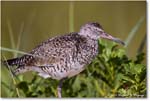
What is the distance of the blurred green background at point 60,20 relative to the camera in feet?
7.80

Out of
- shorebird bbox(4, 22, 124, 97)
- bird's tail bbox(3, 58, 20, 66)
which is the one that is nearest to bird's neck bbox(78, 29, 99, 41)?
shorebird bbox(4, 22, 124, 97)

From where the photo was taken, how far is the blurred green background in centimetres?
238

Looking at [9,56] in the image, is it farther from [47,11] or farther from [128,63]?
[128,63]

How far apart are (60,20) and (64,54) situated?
0.12 metres

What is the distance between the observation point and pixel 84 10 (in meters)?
2.38

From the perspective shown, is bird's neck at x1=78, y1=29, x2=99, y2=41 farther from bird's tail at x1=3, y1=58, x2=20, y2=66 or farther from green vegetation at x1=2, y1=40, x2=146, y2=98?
bird's tail at x1=3, y1=58, x2=20, y2=66

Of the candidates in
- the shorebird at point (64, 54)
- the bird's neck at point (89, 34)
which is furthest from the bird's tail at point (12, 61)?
the bird's neck at point (89, 34)

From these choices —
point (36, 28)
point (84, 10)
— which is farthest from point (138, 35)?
point (36, 28)

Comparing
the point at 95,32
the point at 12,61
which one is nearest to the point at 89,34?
the point at 95,32

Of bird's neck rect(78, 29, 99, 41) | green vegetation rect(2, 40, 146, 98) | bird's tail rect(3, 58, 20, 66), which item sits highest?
bird's neck rect(78, 29, 99, 41)

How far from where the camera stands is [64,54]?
7.85 ft

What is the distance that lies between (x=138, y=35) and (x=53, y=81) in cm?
35

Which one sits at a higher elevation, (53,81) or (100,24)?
(100,24)

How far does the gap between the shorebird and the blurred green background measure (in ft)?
0.08
